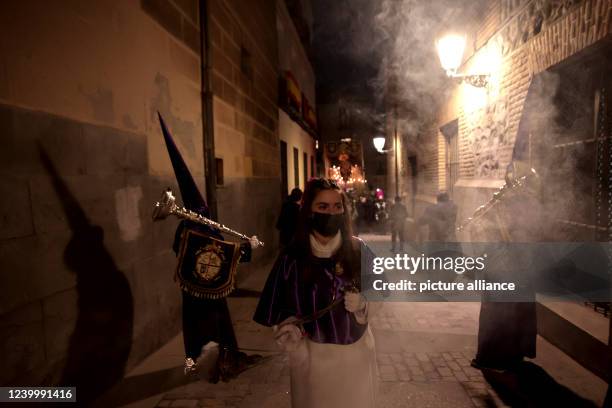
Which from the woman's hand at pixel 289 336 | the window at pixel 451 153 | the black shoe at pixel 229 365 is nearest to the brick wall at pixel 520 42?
the window at pixel 451 153

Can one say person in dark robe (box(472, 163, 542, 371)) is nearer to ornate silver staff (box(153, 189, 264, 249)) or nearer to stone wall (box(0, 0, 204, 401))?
ornate silver staff (box(153, 189, 264, 249))

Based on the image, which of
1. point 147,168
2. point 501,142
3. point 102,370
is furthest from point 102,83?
point 501,142

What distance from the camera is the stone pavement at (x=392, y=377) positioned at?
11.2 feet

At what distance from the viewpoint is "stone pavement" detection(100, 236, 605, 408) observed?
3416 mm

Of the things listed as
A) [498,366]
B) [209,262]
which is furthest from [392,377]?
[209,262]

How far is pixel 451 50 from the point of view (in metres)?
6.66

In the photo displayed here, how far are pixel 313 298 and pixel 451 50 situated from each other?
5891 mm

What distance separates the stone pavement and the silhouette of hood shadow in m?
0.09

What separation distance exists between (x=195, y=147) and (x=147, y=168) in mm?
1362

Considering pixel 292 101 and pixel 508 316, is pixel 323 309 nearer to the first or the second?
pixel 508 316

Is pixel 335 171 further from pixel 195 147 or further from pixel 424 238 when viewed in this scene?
pixel 195 147

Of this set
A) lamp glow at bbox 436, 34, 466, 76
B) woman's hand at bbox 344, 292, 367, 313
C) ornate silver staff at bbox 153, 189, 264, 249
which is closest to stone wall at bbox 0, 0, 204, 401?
ornate silver staff at bbox 153, 189, 264, 249

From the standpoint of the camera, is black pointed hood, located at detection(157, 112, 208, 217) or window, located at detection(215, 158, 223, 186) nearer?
black pointed hood, located at detection(157, 112, 208, 217)

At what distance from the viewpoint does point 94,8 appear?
11.6ft
